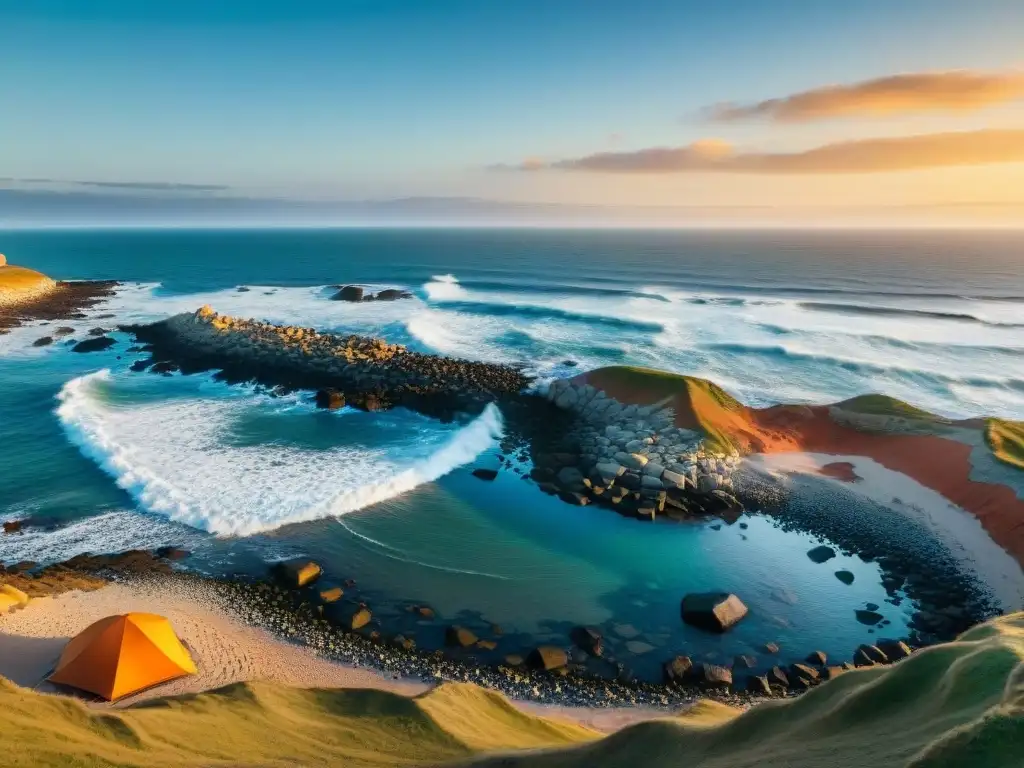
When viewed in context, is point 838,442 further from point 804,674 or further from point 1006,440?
point 804,674

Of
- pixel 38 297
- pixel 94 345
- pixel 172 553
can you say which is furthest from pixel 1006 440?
pixel 38 297

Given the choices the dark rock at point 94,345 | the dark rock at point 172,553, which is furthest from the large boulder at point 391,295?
the dark rock at point 172,553

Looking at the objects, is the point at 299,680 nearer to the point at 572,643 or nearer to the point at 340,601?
the point at 340,601

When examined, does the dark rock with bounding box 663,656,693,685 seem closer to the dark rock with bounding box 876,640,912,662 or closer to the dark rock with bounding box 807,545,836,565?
the dark rock with bounding box 876,640,912,662

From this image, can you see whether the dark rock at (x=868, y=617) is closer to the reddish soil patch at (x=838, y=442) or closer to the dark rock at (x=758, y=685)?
the dark rock at (x=758, y=685)

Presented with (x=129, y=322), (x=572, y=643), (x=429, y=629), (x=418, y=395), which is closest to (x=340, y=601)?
(x=429, y=629)

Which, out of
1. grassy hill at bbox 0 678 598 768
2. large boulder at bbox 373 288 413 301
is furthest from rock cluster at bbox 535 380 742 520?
large boulder at bbox 373 288 413 301

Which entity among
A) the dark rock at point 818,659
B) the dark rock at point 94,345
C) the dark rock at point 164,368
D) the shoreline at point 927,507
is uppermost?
the shoreline at point 927,507
